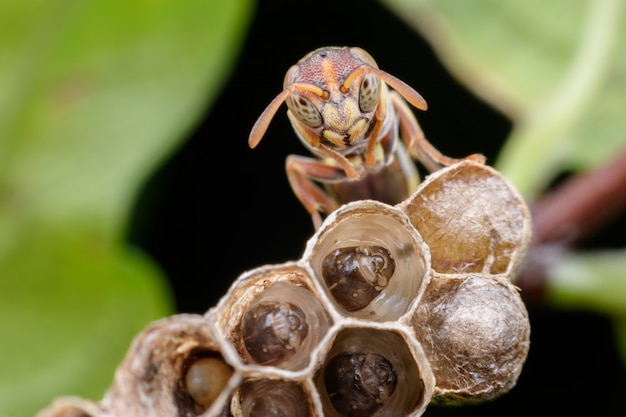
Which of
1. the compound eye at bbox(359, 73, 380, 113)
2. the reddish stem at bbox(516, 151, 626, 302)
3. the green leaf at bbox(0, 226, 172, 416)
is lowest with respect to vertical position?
the green leaf at bbox(0, 226, 172, 416)

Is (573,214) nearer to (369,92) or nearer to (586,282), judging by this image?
(586,282)

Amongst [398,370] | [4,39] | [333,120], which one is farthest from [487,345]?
[4,39]

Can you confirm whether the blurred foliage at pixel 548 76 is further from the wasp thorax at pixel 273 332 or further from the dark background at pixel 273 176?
the wasp thorax at pixel 273 332

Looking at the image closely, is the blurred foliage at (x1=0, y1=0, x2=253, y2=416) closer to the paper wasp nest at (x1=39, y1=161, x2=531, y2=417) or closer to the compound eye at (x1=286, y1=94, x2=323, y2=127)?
the compound eye at (x1=286, y1=94, x2=323, y2=127)

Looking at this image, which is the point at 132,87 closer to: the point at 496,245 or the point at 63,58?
the point at 63,58

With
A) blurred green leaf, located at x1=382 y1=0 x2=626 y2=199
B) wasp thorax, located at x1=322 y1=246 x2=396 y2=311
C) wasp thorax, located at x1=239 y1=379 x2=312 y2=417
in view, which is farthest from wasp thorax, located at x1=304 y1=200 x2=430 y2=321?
blurred green leaf, located at x1=382 y1=0 x2=626 y2=199

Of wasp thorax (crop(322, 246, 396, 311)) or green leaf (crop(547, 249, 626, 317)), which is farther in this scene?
green leaf (crop(547, 249, 626, 317))

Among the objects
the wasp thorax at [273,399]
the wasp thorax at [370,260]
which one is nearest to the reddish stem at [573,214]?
the wasp thorax at [370,260]
